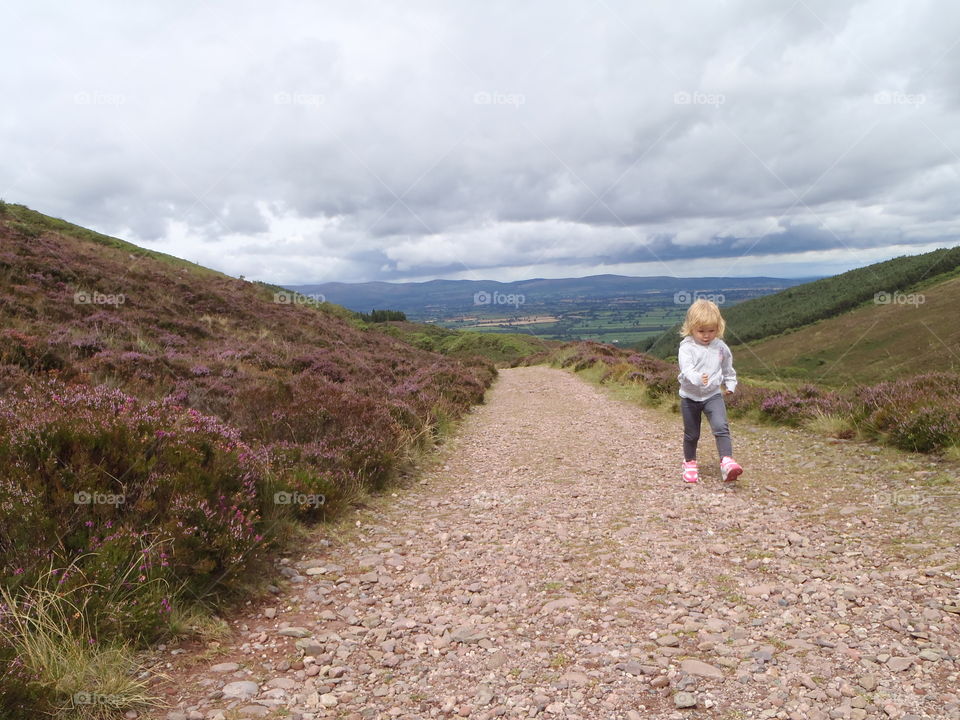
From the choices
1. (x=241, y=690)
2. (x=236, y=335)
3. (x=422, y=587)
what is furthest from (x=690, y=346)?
(x=236, y=335)

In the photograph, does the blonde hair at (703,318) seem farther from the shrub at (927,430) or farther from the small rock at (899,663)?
the small rock at (899,663)

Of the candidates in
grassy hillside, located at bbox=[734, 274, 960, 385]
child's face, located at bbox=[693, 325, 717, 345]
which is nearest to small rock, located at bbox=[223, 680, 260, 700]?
child's face, located at bbox=[693, 325, 717, 345]

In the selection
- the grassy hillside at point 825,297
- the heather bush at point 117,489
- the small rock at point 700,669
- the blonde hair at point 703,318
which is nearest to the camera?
the small rock at point 700,669

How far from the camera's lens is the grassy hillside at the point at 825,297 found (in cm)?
11962

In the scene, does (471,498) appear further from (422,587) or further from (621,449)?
(621,449)

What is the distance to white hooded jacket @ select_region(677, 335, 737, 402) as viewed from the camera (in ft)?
23.9

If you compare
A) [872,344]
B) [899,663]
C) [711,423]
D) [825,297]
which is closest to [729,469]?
[711,423]

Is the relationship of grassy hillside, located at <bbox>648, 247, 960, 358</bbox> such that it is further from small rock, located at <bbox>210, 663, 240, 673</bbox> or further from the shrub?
small rock, located at <bbox>210, 663, 240, 673</bbox>

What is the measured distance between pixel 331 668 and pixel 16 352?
9417 millimetres

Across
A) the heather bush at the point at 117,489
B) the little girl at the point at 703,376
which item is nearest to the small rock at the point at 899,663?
the little girl at the point at 703,376

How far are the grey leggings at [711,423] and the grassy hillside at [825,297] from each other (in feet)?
335

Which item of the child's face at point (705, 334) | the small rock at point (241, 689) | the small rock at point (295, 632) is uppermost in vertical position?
the child's face at point (705, 334)

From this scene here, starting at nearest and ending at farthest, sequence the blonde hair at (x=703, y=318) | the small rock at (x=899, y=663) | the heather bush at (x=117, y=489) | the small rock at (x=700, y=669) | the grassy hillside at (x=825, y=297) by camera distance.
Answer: the small rock at (x=899, y=663) → the small rock at (x=700, y=669) → the heather bush at (x=117, y=489) → the blonde hair at (x=703, y=318) → the grassy hillside at (x=825, y=297)

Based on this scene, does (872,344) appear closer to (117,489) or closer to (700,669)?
(700,669)
